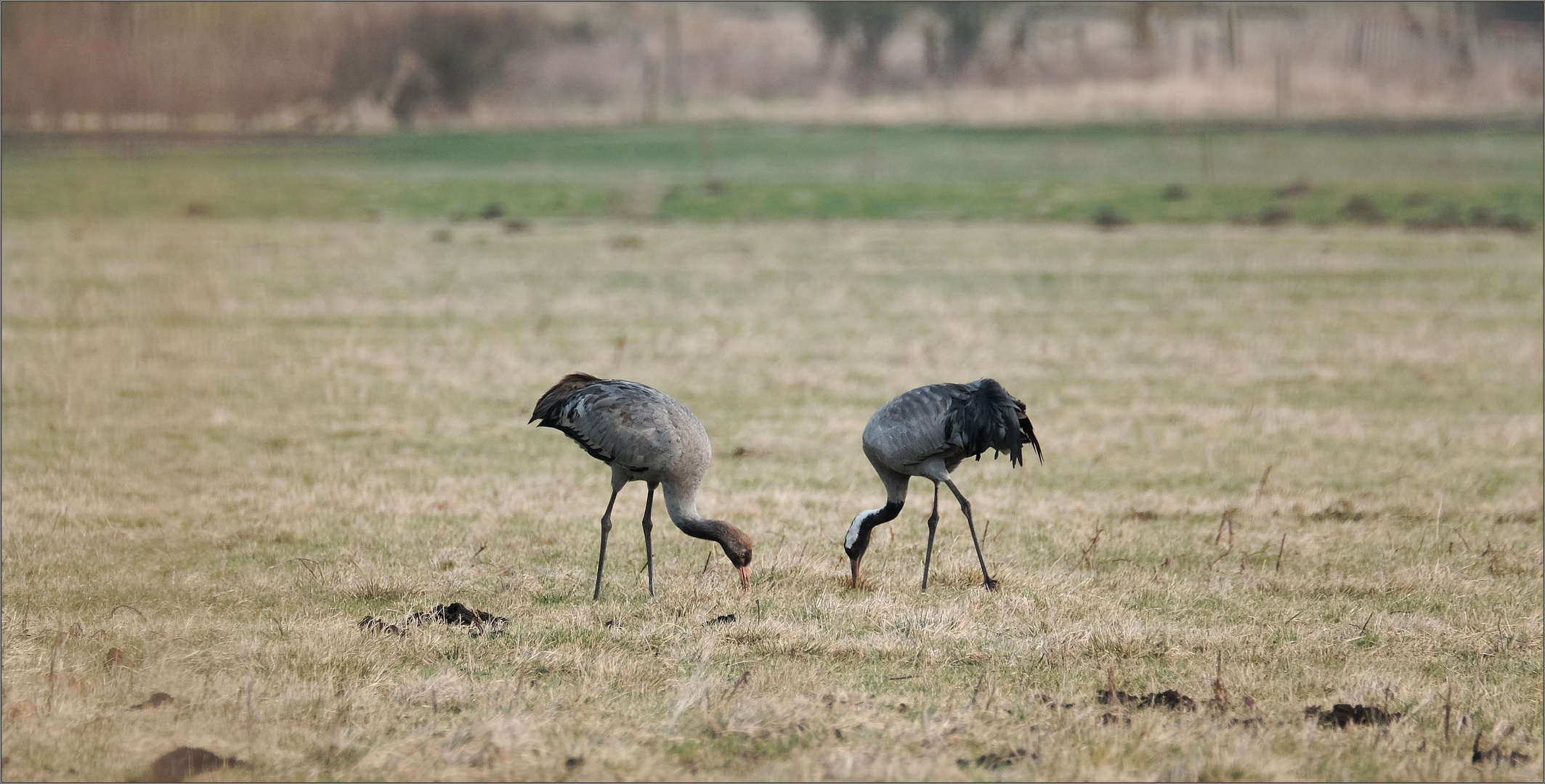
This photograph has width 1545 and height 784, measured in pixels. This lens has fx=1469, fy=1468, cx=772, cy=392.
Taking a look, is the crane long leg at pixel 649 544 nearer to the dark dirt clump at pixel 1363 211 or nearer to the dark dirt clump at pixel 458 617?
the dark dirt clump at pixel 458 617

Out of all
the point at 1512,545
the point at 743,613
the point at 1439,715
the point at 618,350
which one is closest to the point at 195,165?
the point at 743,613

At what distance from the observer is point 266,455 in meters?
12.1

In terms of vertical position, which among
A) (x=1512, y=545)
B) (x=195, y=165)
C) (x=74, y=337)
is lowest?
(x=1512, y=545)

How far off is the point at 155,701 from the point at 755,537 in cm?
445

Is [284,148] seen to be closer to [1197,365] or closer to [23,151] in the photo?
[23,151]

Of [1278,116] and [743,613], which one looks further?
[1278,116]

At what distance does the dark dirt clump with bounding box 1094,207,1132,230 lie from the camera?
34594mm

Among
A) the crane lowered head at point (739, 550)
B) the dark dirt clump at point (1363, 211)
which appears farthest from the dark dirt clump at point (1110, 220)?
the crane lowered head at point (739, 550)

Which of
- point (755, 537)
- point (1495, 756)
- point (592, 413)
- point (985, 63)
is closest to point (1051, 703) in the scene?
point (1495, 756)

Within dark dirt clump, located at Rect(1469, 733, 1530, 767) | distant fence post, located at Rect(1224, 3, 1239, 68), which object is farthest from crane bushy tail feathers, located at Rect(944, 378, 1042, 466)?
distant fence post, located at Rect(1224, 3, 1239, 68)

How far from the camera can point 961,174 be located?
44406mm

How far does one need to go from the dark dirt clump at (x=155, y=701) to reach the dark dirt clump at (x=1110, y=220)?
3023 cm

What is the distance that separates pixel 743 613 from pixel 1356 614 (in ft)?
10.9

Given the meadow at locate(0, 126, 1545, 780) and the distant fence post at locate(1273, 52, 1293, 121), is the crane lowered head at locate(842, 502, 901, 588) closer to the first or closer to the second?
the meadow at locate(0, 126, 1545, 780)
